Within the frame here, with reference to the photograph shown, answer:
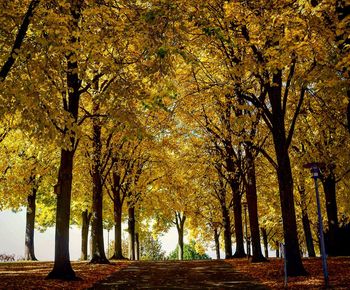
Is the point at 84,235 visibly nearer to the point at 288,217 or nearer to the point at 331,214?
the point at 331,214

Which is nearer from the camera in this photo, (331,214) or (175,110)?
(175,110)

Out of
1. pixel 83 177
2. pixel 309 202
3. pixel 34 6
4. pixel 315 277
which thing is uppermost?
pixel 34 6

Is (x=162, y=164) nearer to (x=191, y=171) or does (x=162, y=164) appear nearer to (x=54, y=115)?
(x=191, y=171)

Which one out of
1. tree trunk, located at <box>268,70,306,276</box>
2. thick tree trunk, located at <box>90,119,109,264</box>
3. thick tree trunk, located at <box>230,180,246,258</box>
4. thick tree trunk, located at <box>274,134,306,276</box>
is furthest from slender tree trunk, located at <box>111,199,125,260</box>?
thick tree trunk, located at <box>274,134,306,276</box>

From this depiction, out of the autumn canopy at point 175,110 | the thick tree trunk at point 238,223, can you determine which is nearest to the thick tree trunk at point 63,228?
the autumn canopy at point 175,110

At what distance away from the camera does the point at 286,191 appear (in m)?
14.7

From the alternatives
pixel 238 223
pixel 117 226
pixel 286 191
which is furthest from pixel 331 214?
pixel 117 226

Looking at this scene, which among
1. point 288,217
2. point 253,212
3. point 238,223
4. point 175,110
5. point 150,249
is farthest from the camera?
point 150,249

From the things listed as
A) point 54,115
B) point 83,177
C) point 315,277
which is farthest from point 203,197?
point 54,115

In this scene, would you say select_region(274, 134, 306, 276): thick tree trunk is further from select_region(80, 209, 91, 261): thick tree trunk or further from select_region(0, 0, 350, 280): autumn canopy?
select_region(80, 209, 91, 261): thick tree trunk

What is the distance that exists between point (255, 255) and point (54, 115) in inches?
565

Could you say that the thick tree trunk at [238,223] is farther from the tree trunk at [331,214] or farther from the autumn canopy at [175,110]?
the tree trunk at [331,214]

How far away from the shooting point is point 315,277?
1286cm

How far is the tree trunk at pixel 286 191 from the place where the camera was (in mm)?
14031
